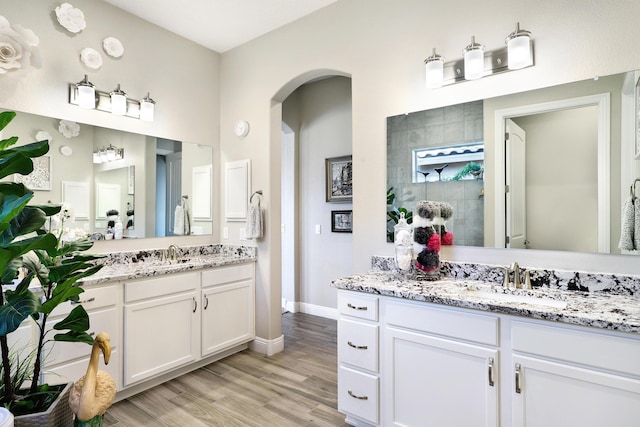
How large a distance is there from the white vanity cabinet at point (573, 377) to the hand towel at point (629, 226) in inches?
25.0

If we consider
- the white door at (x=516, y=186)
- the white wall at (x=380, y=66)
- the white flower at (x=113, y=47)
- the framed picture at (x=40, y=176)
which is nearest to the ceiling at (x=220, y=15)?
the white wall at (x=380, y=66)

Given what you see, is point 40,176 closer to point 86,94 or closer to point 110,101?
point 86,94

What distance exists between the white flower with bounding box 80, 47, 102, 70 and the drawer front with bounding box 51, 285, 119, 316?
172cm

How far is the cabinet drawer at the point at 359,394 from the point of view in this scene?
200 cm

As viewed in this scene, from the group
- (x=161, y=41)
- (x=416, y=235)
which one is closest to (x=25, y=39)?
(x=161, y=41)

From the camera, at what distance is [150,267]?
2705mm

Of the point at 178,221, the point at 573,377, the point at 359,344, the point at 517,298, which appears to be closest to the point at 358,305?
the point at 359,344

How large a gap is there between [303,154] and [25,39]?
2886mm

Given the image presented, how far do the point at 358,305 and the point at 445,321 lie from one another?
511 millimetres

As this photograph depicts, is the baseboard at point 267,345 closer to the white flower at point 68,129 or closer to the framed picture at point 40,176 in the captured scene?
the framed picture at point 40,176

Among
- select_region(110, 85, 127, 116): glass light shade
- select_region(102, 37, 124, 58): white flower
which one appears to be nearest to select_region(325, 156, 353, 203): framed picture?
select_region(110, 85, 127, 116): glass light shade

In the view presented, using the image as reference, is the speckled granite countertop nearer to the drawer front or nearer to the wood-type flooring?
the drawer front

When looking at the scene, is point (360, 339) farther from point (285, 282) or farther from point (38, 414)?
point (285, 282)

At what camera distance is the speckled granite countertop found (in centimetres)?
241
